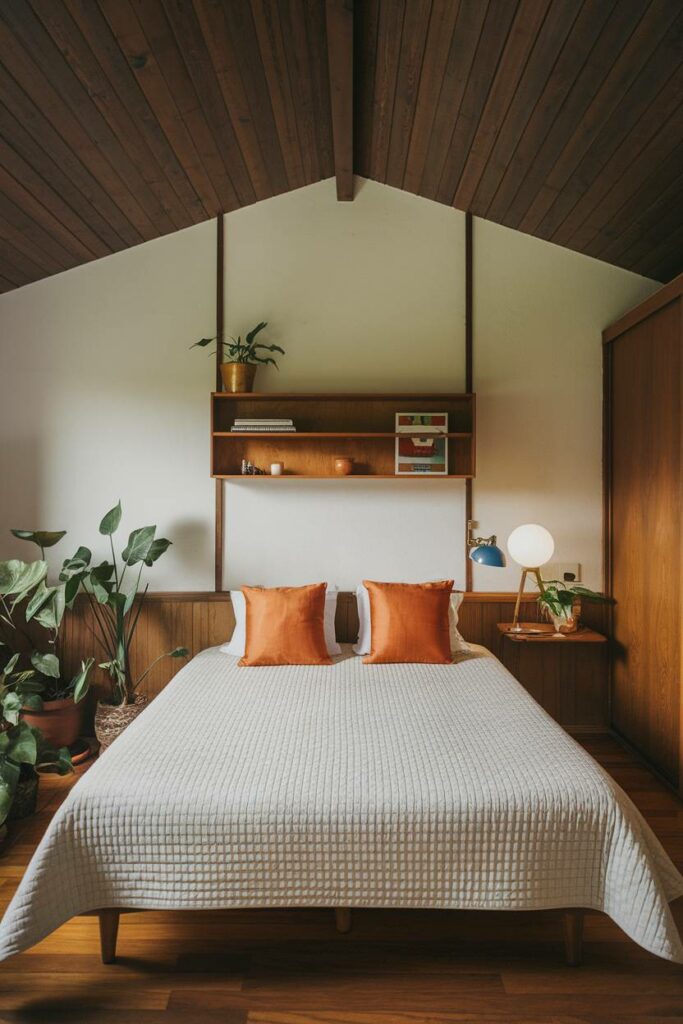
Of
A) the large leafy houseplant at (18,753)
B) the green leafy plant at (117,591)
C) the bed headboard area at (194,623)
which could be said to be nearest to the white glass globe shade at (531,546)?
the bed headboard area at (194,623)

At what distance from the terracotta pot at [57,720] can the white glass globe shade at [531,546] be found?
2485 millimetres

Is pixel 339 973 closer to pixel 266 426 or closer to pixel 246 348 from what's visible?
pixel 266 426

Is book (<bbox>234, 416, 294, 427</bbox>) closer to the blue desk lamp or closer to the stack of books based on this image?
the stack of books

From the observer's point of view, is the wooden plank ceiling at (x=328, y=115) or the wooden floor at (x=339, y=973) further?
the wooden plank ceiling at (x=328, y=115)

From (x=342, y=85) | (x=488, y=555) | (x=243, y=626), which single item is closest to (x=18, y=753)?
(x=243, y=626)

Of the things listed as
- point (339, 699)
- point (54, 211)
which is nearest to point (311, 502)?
point (339, 699)

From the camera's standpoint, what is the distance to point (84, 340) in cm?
348

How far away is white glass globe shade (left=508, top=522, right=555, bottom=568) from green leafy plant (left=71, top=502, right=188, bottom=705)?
6.07 ft

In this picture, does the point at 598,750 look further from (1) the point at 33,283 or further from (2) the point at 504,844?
(1) the point at 33,283

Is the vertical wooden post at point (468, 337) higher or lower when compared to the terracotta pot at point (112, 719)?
higher

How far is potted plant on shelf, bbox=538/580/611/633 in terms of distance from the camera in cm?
318

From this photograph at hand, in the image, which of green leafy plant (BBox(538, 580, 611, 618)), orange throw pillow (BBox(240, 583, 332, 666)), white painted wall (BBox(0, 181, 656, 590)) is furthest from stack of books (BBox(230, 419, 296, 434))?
green leafy plant (BBox(538, 580, 611, 618))

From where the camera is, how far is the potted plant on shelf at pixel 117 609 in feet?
10.2

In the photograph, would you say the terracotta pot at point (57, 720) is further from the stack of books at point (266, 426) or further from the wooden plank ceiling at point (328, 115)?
the wooden plank ceiling at point (328, 115)
